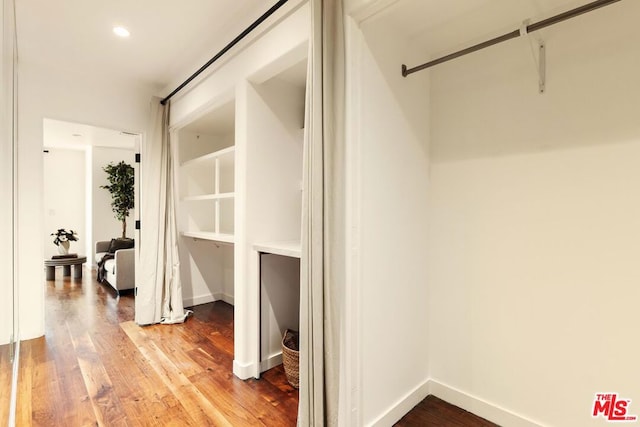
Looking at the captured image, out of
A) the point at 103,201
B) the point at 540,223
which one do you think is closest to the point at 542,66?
the point at 540,223

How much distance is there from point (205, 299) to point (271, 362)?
1897 mm

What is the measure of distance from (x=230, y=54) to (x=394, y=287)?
2.03 meters

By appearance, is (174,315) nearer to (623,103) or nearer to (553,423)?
(553,423)

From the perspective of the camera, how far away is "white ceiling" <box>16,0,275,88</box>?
2.13 metres

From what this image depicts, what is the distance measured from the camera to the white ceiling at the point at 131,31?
2.13 metres

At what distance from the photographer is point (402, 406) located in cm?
185

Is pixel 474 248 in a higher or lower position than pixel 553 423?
higher

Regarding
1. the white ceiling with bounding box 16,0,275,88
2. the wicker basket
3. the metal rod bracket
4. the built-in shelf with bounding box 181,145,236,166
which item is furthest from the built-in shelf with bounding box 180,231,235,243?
the metal rod bracket

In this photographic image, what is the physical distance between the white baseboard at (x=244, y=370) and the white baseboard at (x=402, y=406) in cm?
98

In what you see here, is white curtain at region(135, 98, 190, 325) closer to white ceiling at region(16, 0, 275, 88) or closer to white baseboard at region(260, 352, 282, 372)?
white ceiling at region(16, 0, 275, 88)

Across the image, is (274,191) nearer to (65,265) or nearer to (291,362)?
(291,362)

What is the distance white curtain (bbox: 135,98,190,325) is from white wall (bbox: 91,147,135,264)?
3700 millimetres

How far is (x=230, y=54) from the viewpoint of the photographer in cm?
241

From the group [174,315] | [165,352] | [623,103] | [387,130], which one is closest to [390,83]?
[387,130]
